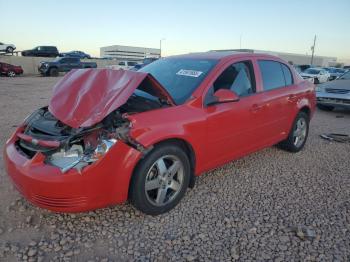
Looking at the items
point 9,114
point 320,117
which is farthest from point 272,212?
point 9,114

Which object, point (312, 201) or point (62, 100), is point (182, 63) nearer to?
point (62, 100)

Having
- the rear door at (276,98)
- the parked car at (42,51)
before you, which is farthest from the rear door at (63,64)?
the rear door at (276,98)

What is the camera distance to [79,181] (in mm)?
2666

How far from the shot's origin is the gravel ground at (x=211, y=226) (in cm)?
266

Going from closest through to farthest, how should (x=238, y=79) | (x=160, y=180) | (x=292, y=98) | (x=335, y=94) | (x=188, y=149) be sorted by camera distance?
(x=160, y=180)
(x=188, y=149)
(x=238, y=79)
(x=292, y=98)
(x=335, y=94)

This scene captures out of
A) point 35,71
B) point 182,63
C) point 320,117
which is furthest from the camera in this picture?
point 35,71

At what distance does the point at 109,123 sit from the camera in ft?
9.70

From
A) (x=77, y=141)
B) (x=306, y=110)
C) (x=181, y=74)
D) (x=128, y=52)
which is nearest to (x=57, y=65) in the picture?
(x=306, y=110)

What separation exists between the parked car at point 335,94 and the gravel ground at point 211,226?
18.9 ft

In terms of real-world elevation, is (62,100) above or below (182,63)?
below

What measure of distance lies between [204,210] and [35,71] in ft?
113

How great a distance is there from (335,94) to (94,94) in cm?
850

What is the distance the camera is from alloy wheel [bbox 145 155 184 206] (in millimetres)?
3115

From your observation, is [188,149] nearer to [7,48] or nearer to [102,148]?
[102,148]
